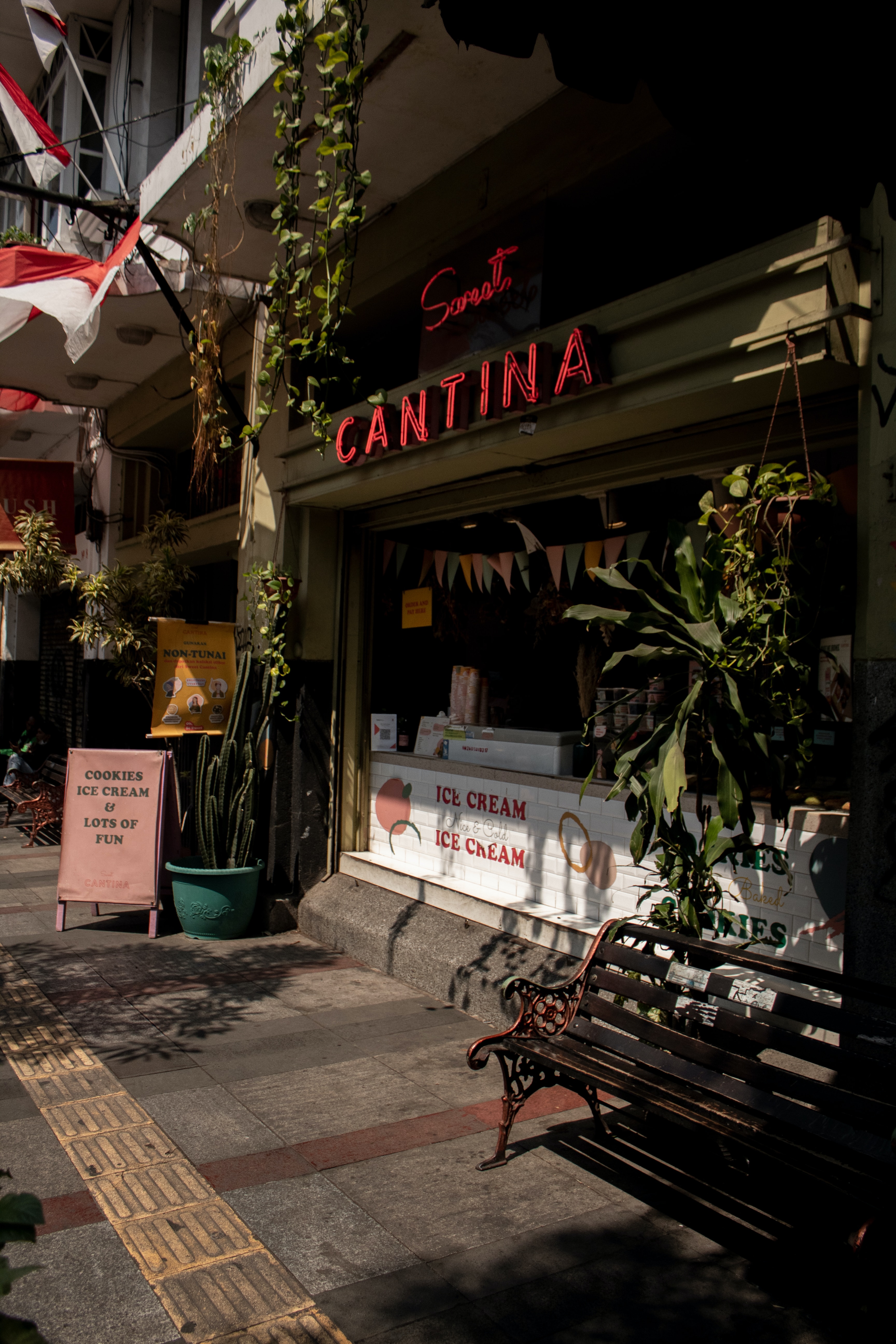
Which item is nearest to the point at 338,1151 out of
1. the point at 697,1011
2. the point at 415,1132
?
the point at 415,1132

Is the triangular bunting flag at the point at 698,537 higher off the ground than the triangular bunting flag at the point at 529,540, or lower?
lower

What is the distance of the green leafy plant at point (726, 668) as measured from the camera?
385cm

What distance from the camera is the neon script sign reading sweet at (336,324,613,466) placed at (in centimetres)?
505

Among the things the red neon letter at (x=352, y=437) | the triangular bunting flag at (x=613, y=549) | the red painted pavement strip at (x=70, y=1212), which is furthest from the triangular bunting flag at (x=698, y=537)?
the red painted pavement strip at (x=70, y=1212)

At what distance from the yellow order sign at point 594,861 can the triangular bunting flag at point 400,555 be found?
2.86 meters

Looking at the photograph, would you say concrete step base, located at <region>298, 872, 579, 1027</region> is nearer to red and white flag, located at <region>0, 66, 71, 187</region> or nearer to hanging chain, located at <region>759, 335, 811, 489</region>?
hanging chain, located at <region>759, 335, 811, 489</region>

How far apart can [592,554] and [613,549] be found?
0.19m

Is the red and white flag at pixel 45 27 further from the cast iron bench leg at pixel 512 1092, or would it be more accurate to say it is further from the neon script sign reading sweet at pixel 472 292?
the cast iron bench leg at pixel 512 1092

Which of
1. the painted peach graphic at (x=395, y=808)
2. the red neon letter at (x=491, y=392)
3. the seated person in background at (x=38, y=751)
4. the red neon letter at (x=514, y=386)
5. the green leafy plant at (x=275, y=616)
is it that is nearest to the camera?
the red neon letter at (x=514, y=386)

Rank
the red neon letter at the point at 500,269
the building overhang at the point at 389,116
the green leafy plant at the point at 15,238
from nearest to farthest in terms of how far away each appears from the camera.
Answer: the building overhang at the point at 389,116 < the red neon letter at the point at 500,269 < the green leafy plant at the point at 15,238

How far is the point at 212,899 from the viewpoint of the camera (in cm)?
745

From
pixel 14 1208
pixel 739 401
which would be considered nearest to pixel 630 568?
pixel 739 401

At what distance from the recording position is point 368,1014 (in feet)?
19.6

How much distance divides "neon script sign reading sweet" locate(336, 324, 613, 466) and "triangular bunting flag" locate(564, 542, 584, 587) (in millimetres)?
1193
